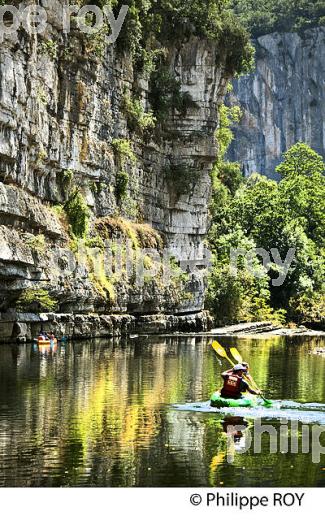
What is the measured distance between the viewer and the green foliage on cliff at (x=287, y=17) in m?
137

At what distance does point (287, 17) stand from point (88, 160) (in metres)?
87.3

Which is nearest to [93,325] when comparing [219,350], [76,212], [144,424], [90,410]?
[76,212]

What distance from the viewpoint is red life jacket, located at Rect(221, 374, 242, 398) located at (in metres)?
28.1

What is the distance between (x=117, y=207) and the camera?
63.8 meters

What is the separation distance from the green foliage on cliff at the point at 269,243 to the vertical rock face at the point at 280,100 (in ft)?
125

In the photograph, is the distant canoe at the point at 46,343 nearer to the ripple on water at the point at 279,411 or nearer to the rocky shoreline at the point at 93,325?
the rocky shoreline at the point at 93,325

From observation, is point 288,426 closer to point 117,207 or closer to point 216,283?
point 117,207

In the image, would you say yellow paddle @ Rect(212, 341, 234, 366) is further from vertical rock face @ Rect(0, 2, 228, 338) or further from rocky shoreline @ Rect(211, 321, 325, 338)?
rocky shoreline @ Rect(211, 321, 325, 338)

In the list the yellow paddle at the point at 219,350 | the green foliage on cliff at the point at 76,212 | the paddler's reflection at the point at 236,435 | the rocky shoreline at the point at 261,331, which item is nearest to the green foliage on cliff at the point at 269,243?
the rocky shoreline at the point at 261,331

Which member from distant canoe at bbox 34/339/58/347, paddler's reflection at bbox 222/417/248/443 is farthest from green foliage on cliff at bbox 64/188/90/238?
paddler's reflection at bbox 222/417/248/443

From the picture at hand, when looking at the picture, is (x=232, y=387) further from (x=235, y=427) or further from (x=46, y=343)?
(x=46, y=343)

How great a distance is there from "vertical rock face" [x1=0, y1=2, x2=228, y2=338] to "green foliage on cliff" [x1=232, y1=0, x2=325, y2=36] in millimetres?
65006

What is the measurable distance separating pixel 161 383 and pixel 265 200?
5557 centimetres

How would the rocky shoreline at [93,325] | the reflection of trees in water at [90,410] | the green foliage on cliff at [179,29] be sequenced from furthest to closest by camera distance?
the green foliage on cliff at [179,29], the rocky shoreline at [93,325], the reflection of trees in water at [90,410]
